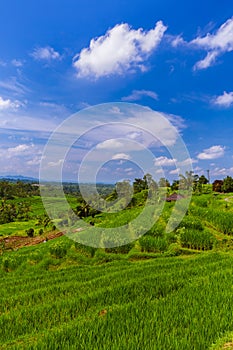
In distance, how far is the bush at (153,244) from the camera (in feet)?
47.9

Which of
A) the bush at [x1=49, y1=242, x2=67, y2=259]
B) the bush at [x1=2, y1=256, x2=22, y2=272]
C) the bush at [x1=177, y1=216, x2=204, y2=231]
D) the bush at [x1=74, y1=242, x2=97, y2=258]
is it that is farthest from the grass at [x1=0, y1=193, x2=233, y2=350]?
the bush at [x1=2, y1=256, x2=22, y2=272]

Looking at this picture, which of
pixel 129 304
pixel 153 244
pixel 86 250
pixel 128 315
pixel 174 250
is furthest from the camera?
pixel 86 250

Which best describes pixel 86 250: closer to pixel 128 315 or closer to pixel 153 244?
pixel 153 244

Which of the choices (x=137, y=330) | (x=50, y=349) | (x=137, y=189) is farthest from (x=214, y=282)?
(x=137, y=189)

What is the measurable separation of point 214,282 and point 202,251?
724 centimetres

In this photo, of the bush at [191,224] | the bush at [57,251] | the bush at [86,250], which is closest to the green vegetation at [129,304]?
the bush at [57,251]

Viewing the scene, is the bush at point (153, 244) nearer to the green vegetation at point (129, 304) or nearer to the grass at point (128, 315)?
the green vegetation at point (129, 304)

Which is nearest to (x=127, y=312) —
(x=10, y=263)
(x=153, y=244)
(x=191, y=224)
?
(x=153, y=244)

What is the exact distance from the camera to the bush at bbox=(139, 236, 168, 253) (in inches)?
575

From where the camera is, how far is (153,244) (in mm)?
14711

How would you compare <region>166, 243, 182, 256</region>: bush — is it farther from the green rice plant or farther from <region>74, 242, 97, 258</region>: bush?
<region>74, 242, 97, 258</region>: bush

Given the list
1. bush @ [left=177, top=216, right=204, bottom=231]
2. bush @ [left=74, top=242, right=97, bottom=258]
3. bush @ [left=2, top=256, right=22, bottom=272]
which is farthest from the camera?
bush @ [left=177, top=216, right=204, bottom=231]

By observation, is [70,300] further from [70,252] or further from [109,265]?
[70,252]

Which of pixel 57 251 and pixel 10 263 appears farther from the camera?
pixel 57 251
